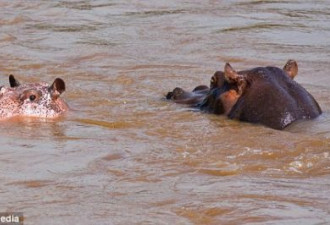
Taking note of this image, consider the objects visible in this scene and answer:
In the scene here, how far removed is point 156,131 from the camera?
25.9ft

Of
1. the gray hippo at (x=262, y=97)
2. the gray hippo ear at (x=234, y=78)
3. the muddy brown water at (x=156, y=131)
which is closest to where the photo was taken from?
the muddy brown water at (x=156, y=131)

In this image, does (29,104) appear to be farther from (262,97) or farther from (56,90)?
(262,97)

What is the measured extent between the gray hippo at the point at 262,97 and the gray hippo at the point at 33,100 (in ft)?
4.31

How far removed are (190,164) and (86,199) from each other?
1115 mm

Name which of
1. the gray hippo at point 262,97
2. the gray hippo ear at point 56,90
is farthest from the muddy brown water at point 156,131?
the gray hippo ear at point 56,90

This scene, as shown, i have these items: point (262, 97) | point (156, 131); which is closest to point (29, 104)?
point (156, 131)

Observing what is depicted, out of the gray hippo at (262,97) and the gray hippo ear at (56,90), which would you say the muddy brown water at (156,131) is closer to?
the gray hippo at (262,97)

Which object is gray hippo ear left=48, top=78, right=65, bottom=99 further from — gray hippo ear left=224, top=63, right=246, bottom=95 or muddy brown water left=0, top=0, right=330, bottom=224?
gray hippo ear left=224, top=63, right=246, bottom=95

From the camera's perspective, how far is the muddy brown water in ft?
18.4

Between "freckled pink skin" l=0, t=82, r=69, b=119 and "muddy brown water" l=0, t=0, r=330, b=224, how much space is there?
0.50ft

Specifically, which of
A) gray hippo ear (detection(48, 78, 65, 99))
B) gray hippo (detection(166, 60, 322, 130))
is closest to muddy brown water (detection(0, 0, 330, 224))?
gray hippo (detection(166, 60, 322, 130))

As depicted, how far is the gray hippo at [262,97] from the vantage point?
775 centimetres

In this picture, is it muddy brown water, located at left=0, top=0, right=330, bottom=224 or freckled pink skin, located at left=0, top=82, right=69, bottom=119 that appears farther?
freckled pink skin, located at left=0, top=82, right=69, bottom=119

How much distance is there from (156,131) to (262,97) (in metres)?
0.84
